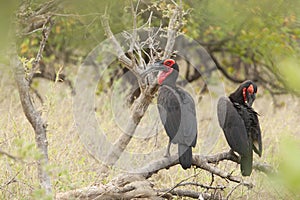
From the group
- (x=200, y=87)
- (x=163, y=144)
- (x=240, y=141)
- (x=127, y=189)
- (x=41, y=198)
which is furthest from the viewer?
(x=200, y=87)

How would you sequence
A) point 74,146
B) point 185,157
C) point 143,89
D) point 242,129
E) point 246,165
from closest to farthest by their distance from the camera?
point 185,157
point 246,165
point 242,129
point 143,89
point 74,146

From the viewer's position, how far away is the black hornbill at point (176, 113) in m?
3.87

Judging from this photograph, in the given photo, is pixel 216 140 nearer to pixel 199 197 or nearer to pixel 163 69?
pixel 163 69

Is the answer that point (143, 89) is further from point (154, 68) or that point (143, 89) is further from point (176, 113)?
point (176, 113)

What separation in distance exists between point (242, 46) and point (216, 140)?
2.62 metres

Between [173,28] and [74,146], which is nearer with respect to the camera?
[173,28]

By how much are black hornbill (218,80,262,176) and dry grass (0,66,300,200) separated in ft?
0.62

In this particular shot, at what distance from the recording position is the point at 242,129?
13.2 feet

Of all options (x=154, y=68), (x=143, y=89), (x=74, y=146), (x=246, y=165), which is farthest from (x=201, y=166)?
(x=74, y=146)

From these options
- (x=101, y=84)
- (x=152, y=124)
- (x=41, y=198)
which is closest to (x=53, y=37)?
(x=101, y=84)

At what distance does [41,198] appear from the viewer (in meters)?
1.99

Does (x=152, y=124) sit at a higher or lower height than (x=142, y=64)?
lower

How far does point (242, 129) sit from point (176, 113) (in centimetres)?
55

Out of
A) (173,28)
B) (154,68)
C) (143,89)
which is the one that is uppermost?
(173,28)
